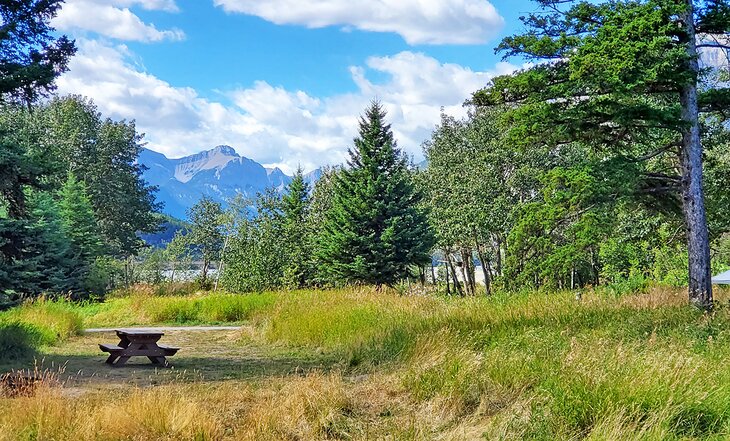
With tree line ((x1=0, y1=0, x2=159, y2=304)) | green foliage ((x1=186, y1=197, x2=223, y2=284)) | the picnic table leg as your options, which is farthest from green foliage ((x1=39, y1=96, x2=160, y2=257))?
the picnic table leg

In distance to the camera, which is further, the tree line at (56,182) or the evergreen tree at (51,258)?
the evergreen tree at (51,258)

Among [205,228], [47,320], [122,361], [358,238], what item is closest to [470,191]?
[358,238]

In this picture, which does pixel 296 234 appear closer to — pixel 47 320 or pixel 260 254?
pixel 260 254

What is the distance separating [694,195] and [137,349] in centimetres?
1054

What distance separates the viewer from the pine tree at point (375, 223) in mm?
24344

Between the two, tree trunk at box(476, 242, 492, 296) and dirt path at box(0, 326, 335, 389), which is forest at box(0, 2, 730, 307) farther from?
dirt path at box(0, 326, 335, 389)

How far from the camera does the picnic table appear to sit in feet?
31.3

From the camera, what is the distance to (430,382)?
621 centimetres

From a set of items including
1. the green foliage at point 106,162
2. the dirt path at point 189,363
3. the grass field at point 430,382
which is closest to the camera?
the grass field at point 430,382

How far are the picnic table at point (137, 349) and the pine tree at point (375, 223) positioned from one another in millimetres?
14571

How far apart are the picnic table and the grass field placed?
0.29 meters

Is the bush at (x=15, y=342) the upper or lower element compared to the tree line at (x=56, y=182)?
lower

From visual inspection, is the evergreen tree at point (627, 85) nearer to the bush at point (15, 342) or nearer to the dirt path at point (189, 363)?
the dirt path at point (189, 363)

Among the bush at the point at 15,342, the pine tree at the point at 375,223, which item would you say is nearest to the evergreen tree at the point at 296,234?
the pine tree at the point at 375,223
